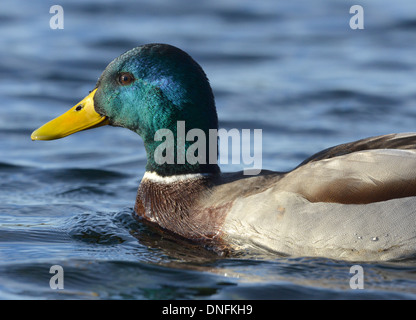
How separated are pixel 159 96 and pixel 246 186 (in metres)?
1.10

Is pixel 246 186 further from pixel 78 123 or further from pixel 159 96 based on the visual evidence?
pixel 78 123

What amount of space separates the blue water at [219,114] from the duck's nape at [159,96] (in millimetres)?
794

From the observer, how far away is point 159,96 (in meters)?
6.82

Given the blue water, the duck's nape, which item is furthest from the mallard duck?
the blue water

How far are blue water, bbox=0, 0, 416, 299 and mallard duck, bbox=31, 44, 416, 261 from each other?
0.56ft

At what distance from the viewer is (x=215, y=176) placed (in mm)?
6949

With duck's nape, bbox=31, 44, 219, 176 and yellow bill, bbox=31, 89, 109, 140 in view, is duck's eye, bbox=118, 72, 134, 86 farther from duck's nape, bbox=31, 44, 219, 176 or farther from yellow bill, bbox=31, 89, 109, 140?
yellow bill, bbox=31, 89, 109, 140

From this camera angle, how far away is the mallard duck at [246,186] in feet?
19.6

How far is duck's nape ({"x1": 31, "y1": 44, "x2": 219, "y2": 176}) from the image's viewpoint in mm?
6797

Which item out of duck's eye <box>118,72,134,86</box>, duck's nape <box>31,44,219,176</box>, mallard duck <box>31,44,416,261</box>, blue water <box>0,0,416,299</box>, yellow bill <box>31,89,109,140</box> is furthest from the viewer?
yellow bill <box>31,89,109,140</box>

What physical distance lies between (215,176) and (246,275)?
1264 mm
